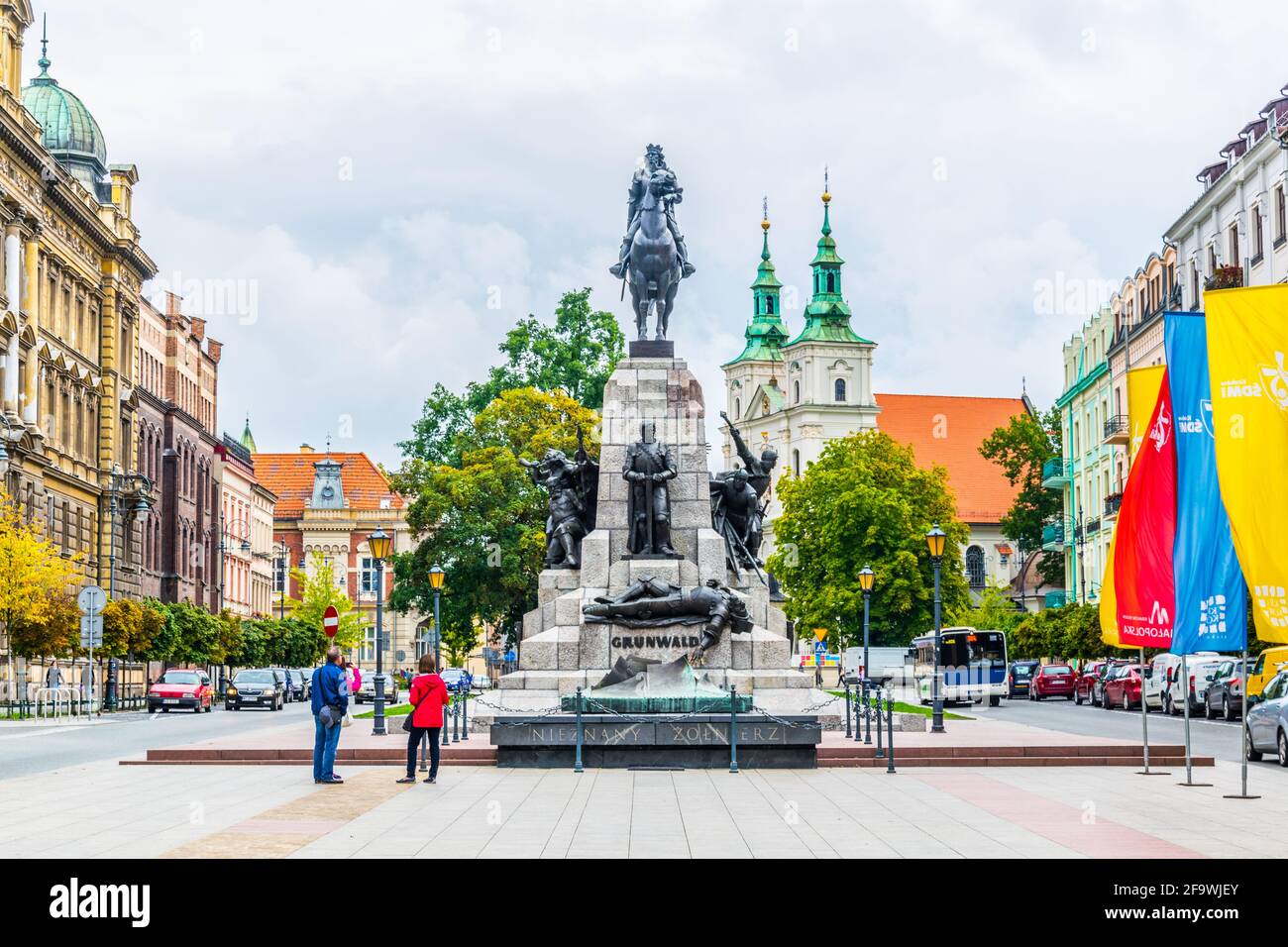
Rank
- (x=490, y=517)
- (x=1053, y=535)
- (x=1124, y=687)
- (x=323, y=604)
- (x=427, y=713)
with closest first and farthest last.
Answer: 1. (x=427, y=713)
2. (x=1124, y=687)
3. (x=490, y=517)
4. (x=1053, y=535)
5. (x=323, y=604)

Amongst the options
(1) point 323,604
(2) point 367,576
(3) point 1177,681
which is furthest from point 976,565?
(3) point 1177,681

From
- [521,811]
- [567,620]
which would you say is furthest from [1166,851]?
[567,620]

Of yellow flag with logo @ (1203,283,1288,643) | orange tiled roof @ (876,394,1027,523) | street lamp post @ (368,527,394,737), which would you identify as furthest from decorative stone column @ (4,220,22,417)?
orange tiled roof @ (876,394,1027,523)

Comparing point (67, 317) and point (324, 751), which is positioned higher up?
point (67, 317)

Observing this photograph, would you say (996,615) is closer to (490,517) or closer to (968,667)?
(968,667)

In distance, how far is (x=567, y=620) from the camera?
32.1m

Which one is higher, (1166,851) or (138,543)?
(138,543)

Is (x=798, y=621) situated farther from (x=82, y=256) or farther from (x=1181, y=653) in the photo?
(x=1181, y=653)

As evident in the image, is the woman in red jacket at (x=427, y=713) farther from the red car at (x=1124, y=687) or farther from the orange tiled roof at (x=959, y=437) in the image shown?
the orange tiled roof at (x=959, y=437)

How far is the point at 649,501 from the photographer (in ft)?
107

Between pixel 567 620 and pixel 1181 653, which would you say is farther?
pixel 567 620

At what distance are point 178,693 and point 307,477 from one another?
89.2m

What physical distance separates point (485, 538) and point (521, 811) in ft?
146

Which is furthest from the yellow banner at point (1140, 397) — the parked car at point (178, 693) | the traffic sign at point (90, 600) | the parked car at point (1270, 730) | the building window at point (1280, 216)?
the parked car at point (178, 693)
